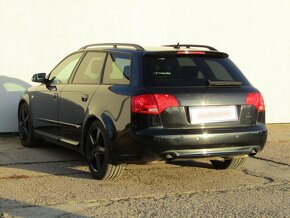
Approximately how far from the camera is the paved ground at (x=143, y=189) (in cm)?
538

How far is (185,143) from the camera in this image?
600cm

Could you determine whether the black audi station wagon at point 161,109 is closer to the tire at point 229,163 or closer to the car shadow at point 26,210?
the tire at point 229,163

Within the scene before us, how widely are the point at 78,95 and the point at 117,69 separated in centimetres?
74

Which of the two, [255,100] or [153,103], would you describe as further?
[255,100]

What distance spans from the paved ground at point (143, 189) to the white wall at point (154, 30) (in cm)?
238

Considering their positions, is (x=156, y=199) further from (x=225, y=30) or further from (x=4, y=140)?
(x=225, y=30)

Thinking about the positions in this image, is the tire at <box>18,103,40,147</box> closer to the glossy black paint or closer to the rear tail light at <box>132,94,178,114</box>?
the glossy black paint

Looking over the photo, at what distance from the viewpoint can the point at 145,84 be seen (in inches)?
241

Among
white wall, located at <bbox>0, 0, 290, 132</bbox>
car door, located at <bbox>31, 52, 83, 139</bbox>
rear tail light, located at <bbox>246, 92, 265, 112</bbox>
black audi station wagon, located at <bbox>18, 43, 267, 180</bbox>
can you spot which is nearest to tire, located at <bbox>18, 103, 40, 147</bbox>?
car door, located at <bbox>31, 52, 83, 139</bbox>

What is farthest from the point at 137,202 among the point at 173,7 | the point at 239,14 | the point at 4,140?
the point at 239,14

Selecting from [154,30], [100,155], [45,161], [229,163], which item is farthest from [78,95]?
[154,30]

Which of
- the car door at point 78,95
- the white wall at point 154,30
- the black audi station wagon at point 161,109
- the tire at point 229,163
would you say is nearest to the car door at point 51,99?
the car door at point 78,95

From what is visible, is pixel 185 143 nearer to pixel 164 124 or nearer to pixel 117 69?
pixel 164 124

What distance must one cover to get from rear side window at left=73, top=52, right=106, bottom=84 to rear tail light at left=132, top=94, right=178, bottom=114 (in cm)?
112
